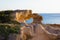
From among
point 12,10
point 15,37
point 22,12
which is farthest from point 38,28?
point 22,12

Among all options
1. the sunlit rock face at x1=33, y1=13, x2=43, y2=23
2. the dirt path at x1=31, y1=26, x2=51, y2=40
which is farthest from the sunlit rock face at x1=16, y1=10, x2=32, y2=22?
the dirt path at x1=31, y1=26, x2=51, y2=40

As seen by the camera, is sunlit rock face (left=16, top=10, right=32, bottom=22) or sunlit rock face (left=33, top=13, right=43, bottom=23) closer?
sunlit rock face (left=16, top=10, right=32, bottom=22)

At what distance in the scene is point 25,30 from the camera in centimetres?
1088

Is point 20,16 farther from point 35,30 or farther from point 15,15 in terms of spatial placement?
point 35,30

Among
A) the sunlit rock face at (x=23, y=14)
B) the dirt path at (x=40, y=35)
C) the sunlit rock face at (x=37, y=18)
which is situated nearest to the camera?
the dirt path at (x=40, y=35)

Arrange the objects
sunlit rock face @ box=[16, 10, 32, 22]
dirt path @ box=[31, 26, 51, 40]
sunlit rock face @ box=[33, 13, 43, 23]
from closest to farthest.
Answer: dirt path @ box=[31, 26, 51, 40] < sunlit rock face @ box=[16, 10, 32, 22] < sunlit rock face @ box=[33, 13, 43, 23]

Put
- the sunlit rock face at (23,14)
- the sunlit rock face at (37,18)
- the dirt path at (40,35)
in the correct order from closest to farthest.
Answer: the dirt path at (40,35)
the sunlit rock face at (23,14)
the sunlit rock face at (37,18)

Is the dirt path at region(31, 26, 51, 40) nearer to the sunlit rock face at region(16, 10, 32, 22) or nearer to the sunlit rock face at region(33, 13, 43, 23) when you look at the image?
the sunlit rock face at region(16, 10, 32, 22)

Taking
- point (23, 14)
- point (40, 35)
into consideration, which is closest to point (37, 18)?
point (23, 14)

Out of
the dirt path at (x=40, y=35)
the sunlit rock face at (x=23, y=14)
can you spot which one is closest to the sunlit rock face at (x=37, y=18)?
the sunlit rock face at (x=23, y=14)

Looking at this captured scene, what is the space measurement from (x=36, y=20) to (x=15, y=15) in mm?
3917

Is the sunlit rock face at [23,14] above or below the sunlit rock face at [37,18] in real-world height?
above

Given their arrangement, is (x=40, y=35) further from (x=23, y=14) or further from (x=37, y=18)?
(x=37, y=18)

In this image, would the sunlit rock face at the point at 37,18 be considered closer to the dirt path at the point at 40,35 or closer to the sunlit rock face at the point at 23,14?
the sunlit rock face at the point at 23,14
